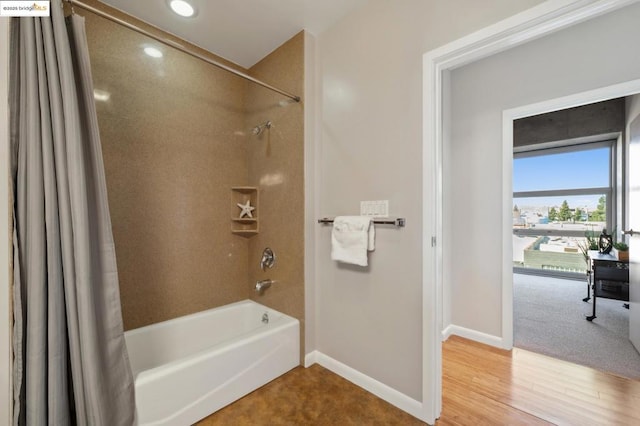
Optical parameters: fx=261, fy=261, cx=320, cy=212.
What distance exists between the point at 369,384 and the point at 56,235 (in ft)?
6.22

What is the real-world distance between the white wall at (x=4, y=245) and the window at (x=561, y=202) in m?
6.57

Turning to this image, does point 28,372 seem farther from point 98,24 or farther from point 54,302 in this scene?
point 98,24

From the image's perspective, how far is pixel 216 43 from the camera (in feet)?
7.16

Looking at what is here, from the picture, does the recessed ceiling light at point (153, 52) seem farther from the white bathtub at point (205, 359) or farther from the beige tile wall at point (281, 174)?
the white bathtub at point (205, 359)

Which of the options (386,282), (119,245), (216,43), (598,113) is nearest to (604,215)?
(598,113)

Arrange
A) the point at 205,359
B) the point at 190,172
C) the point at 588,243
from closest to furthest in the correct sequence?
the point at 205,359 < the point at 190,172 < the point at 588,243

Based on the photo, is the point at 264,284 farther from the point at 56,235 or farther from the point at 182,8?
the point at 182,8

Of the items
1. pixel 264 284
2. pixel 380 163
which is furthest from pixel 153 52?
pixel 264 284

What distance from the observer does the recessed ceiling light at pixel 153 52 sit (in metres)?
1.97

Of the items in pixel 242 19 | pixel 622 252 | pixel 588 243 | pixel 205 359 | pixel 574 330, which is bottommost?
pixel 574 330

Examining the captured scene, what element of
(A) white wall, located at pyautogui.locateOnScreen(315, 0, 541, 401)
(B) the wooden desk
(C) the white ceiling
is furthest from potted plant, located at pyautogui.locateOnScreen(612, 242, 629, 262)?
(C) the white ceiling

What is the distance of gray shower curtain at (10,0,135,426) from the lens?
1061mm

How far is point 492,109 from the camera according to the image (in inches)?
94.9

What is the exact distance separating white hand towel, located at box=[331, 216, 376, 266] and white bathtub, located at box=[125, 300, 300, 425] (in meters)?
0.69
